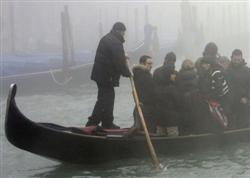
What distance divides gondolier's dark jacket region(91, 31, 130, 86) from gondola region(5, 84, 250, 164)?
70 centimetres

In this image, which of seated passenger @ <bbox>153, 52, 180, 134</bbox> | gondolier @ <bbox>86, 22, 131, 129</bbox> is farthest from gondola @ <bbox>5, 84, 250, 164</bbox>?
gondolier @ <bbox>86, 22, 131, 129</bbox>

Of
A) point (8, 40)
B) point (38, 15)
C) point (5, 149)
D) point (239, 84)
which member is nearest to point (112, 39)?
point (239, 84)

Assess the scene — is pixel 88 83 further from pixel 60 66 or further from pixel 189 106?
pixel 189 106

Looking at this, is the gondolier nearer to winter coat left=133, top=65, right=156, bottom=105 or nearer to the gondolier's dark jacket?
the gondolier's dark jacket

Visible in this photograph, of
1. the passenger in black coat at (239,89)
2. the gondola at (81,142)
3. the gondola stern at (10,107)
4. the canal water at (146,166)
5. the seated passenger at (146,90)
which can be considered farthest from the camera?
the passenger in black coat at (239,89)

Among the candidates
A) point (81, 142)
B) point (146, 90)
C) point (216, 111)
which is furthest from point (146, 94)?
point (81, 142)

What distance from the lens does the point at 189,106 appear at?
6492 millimetres

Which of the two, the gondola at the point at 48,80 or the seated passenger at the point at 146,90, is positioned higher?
the seated passenger at the point at 146,90

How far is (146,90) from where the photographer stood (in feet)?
20.6

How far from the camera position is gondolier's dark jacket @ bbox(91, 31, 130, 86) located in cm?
621

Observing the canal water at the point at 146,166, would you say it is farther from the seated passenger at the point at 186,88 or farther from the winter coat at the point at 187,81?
the winter coat at the point at 187,81

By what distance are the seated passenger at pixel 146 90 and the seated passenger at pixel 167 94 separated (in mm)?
82

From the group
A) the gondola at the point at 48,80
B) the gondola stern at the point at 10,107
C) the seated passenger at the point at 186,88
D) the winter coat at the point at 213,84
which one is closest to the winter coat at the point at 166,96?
the seated passenger at the point at 186,88

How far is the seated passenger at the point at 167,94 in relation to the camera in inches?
247
